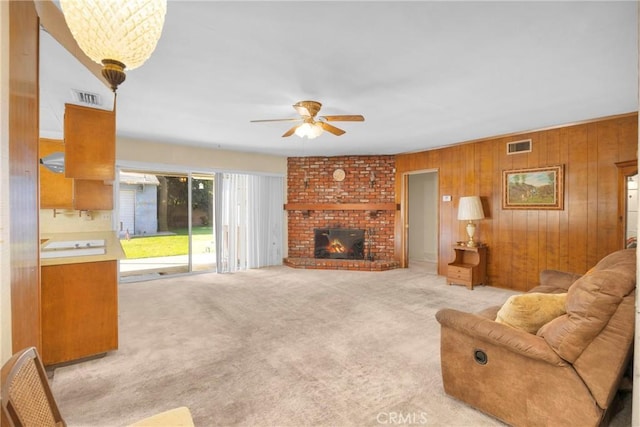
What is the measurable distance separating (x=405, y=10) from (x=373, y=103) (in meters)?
1.57

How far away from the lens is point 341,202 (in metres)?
6.69

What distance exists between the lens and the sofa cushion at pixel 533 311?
1800 mm

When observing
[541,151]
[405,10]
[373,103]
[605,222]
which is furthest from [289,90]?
[605,222]

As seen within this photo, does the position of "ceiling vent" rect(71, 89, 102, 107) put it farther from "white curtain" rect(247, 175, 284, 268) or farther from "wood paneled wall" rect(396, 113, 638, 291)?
"wood paneled wall" rect(396, 113, 638, 291)

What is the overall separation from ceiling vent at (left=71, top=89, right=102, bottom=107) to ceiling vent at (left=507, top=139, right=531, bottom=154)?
17.4 feet

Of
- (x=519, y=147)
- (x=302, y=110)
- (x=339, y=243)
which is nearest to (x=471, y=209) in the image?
(x=519, y=147)

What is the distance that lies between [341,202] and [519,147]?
3.33 m

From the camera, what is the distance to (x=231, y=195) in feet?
20.1

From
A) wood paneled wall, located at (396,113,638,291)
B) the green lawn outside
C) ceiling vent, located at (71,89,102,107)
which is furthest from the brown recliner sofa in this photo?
the green lawn outside

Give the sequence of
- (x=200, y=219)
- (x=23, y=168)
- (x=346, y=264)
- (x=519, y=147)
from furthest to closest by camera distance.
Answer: (x=200, y=219) < (x=346, y=264) < (x=519, y=147) < (x=23, y=168)

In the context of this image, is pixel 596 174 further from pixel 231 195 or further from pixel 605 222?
pixel 231 195

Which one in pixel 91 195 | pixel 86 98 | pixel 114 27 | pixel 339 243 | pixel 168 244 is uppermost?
pixel 86 98

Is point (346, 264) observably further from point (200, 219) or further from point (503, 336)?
point (503, 336)

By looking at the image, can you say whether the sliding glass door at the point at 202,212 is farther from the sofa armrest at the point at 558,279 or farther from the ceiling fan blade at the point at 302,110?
the sofa armrest at the point at 558,279
